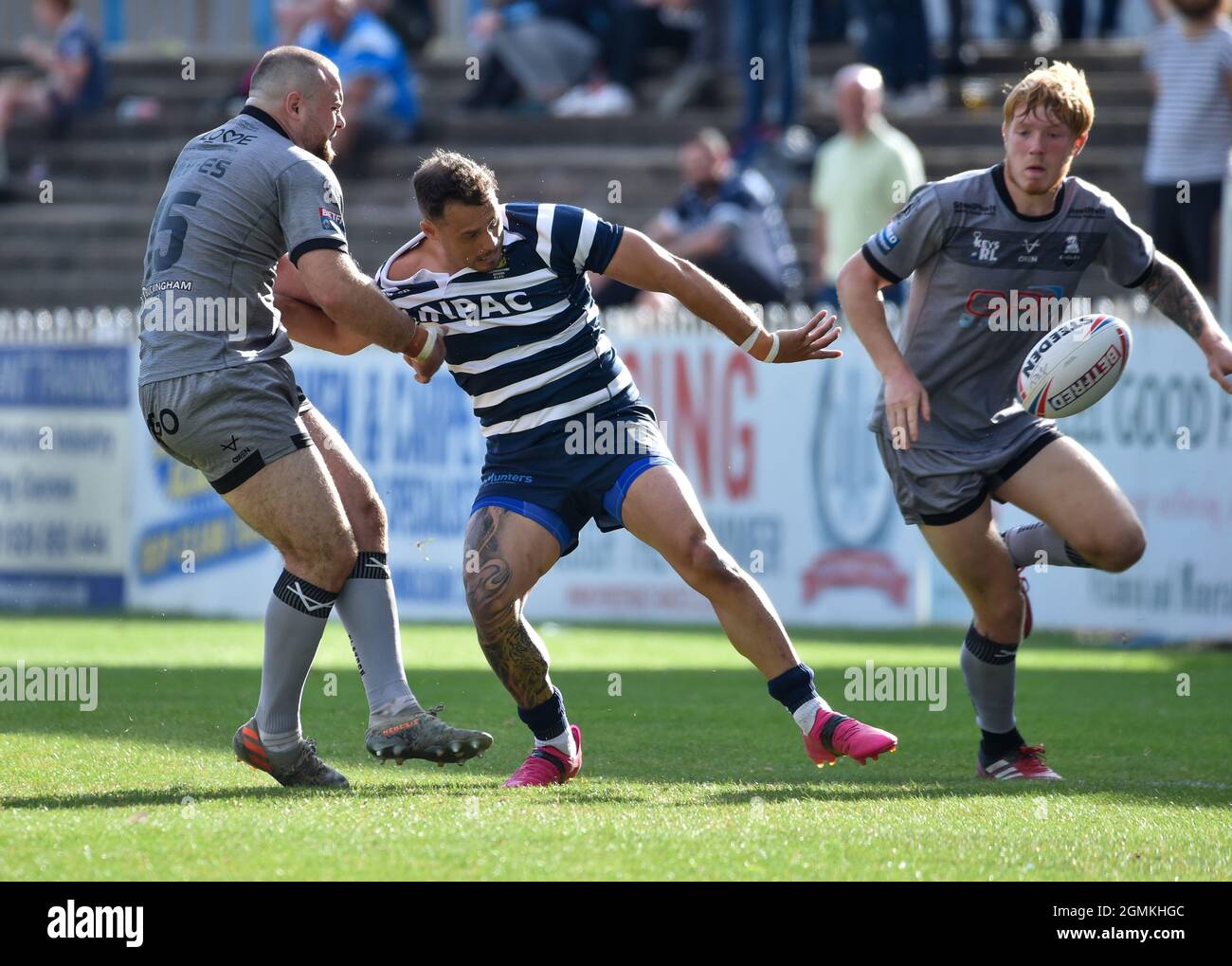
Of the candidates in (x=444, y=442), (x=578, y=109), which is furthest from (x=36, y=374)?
(x=578, y=109)

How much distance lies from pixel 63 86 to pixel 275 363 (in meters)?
16.4

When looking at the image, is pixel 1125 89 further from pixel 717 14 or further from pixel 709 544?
pixel 709 544

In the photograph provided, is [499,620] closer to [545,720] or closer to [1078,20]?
[545,720]

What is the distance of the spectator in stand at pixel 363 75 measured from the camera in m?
18.6

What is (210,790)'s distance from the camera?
6367 millimetres

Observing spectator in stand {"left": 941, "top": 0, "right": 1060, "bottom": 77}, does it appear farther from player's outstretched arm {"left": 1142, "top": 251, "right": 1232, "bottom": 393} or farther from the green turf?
player's outstretched arm {"left": 1142, "top": 251, "right": 1232, "bottom": 393}

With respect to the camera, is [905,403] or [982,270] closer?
[905,403]

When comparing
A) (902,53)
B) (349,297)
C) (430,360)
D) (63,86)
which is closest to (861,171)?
(902,53)

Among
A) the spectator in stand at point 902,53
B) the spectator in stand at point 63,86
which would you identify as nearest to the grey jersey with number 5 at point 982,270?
the spectator in stand at point 902,53

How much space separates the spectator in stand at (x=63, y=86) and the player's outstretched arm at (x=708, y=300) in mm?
16486

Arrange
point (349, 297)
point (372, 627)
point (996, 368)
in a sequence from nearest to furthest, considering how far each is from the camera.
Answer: point (349, 297), point (372, 627), point (996, 368)

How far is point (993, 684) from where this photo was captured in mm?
7238

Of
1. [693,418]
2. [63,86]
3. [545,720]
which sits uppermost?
[63,86]

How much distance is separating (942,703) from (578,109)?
11736 mm
